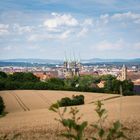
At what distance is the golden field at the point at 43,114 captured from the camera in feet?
84.4

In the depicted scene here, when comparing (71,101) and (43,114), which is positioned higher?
(43,114)

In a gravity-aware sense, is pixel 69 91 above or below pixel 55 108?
below

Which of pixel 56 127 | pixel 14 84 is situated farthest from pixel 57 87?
pixel 56 127

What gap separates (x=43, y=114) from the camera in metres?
45.3

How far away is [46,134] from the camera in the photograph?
25.8 metres

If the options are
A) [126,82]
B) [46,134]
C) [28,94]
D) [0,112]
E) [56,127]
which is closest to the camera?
[46,134]

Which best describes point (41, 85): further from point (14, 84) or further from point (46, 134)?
point (46, 134)

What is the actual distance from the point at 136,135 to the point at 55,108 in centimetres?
1964

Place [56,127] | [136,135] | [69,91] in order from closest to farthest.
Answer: [136,135], [56,127], [69,91]

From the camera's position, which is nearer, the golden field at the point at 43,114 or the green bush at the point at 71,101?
the golden field at the point at 43,114

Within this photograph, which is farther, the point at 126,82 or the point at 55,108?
the point at 126,82

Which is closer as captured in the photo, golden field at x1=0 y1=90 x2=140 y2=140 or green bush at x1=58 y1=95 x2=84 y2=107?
golden field at x1=0 y1=90 x2=140 y2=140

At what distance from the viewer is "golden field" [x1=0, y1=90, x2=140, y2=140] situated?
2572cm

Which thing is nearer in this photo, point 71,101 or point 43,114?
point 43,114
